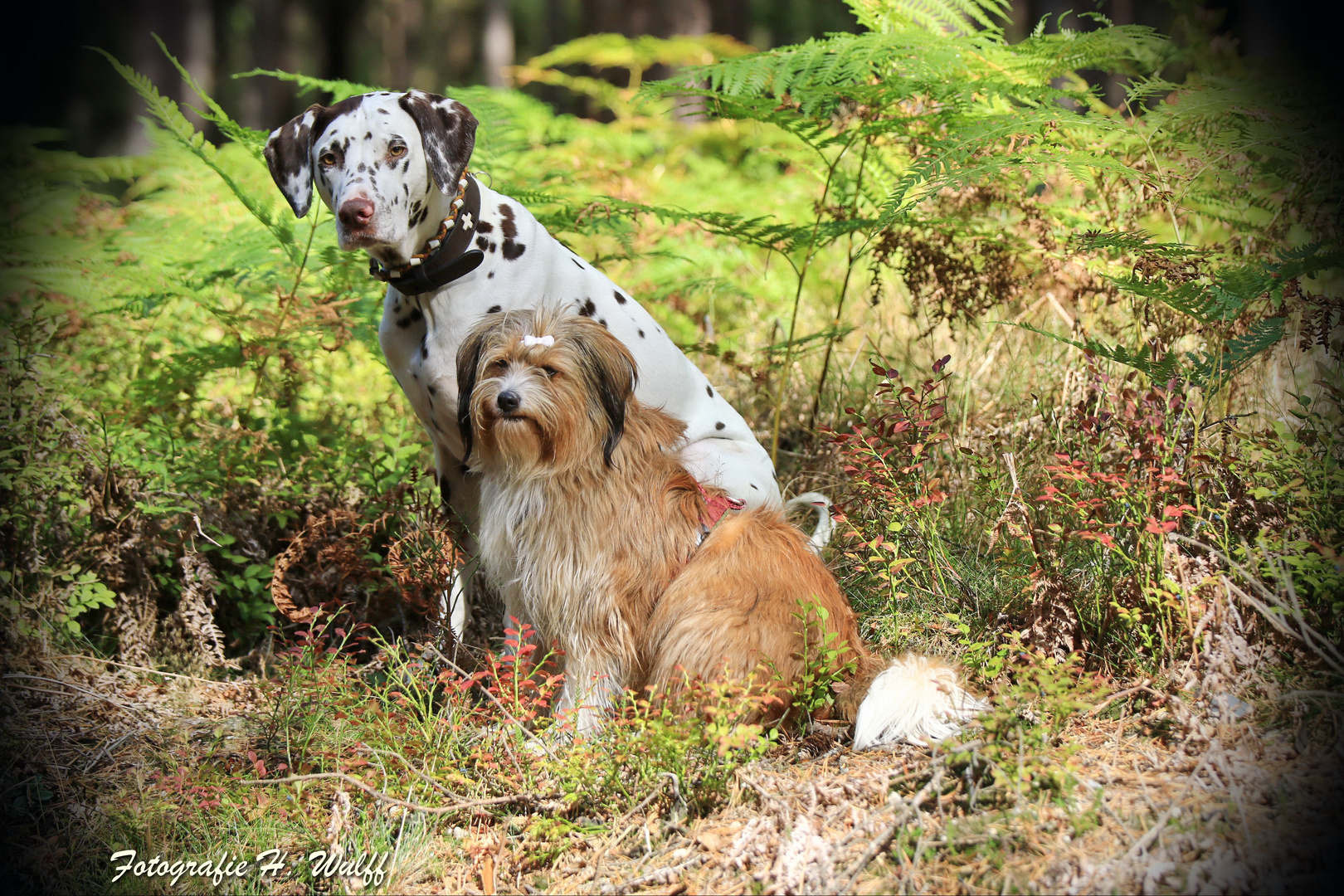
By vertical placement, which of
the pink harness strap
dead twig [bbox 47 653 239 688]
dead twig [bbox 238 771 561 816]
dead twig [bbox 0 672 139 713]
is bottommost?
dead twig [bbox 47 653 239 688]

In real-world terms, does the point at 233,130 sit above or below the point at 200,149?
above

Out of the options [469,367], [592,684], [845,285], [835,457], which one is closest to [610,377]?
[469,367]

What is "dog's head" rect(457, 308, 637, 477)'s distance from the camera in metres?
3.39

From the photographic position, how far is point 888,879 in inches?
103

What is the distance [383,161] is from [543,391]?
125 cm

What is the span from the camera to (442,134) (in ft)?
12.7

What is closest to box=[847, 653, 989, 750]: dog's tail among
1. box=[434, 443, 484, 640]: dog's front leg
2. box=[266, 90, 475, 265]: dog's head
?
box=[434, 443, 484, 640]: dog's front leg

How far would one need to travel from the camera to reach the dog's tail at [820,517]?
4.17 metres

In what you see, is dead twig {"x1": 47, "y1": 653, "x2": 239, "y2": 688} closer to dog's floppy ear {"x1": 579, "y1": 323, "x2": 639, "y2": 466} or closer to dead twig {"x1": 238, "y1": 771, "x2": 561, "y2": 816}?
dead twig {"x1": 238, "y1": 771, "x2": 561, "y2": 816}

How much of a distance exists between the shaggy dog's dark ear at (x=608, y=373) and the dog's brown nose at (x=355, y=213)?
927 mm

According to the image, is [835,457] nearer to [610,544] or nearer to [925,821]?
[610,544]

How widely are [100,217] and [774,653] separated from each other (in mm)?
6950

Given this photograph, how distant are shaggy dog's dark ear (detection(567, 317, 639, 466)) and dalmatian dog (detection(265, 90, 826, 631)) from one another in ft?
1.13

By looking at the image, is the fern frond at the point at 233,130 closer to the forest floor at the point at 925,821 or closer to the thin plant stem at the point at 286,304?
the thin plant stem at the point at 286,304
